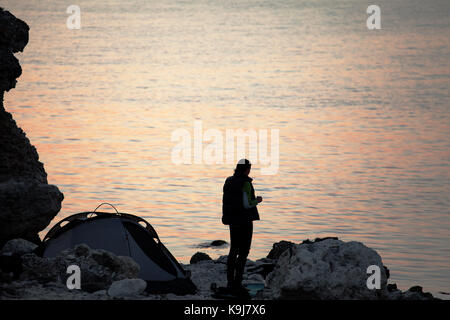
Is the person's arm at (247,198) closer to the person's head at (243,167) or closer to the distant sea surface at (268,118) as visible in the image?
the person's head at (243,167)

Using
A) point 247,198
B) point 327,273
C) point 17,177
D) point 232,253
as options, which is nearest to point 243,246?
point 232,253

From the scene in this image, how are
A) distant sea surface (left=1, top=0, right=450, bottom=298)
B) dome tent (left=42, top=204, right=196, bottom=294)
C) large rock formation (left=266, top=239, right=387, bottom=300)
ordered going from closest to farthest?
1. large rock formation (left=266, top=239, right=387, bottom=300)
2. dome tent (left=42, top=204, right=196, bottom=294)
3. distant sea surface (left=1, top=0, right=450, bottom=298)

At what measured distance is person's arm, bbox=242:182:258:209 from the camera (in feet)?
50.4

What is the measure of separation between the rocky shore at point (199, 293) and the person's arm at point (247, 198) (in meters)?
1.08

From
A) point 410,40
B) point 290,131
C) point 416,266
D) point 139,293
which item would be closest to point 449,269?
point 416,266

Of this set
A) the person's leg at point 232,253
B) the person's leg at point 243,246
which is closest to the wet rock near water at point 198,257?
the person's leg at point 232,253

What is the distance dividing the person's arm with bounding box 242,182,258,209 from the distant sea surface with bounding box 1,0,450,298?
5975 mm

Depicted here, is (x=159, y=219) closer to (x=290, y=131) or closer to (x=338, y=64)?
(x=290, y=131)

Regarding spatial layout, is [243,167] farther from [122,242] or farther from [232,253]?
[122,242]

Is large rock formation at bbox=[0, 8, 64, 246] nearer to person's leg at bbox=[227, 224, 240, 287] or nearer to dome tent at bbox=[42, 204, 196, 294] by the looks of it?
dome tent at bbox=[42, 204, 196, 294]

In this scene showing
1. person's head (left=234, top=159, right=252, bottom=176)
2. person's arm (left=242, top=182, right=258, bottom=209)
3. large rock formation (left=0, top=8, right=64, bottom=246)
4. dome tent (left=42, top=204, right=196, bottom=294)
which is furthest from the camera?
large rock formation (left=0, top=8, right=64, bottom=246)

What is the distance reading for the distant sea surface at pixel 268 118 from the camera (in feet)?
86.0

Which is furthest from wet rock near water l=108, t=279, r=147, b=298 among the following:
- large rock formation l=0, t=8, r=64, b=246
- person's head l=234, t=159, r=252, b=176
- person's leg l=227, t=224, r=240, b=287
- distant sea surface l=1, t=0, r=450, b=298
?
distant sea surface l=1, t=0, r=450, b=298

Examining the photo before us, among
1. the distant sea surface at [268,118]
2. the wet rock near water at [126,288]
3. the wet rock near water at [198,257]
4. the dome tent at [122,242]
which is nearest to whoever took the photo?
the wet rock near water at [126,288]
